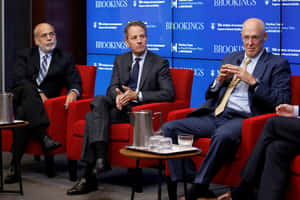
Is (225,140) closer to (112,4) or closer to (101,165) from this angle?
(101,165)

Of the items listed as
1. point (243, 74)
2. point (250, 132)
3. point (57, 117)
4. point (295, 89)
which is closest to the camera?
Answer: point (250, 132)

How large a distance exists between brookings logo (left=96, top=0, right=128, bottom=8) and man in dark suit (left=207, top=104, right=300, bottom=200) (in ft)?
11.9

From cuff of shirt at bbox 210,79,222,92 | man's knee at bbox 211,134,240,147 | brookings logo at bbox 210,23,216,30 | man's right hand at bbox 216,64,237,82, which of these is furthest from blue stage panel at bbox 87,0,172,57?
man's knee at bbox 211,134,240,147

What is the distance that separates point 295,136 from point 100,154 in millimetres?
1729

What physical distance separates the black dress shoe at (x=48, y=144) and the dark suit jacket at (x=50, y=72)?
0.65 meters

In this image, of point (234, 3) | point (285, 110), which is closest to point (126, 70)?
point (234, 3)

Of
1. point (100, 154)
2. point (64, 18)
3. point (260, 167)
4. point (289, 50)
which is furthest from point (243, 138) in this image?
point (64, 18)

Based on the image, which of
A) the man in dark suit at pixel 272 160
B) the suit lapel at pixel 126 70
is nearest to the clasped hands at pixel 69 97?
the suit lapel at pixel 126 70

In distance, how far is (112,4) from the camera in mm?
7137

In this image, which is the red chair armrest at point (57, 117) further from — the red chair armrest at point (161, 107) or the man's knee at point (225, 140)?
the man's knee at point (225, 140)

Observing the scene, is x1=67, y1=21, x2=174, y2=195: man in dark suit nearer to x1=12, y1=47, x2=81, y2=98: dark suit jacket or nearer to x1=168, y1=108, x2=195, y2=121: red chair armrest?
x1=168, y1=108, x2=195, y2=121: red chair armrest

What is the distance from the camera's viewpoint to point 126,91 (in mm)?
5156

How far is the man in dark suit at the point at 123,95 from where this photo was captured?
15.7ft

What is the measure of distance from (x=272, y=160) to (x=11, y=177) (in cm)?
262
